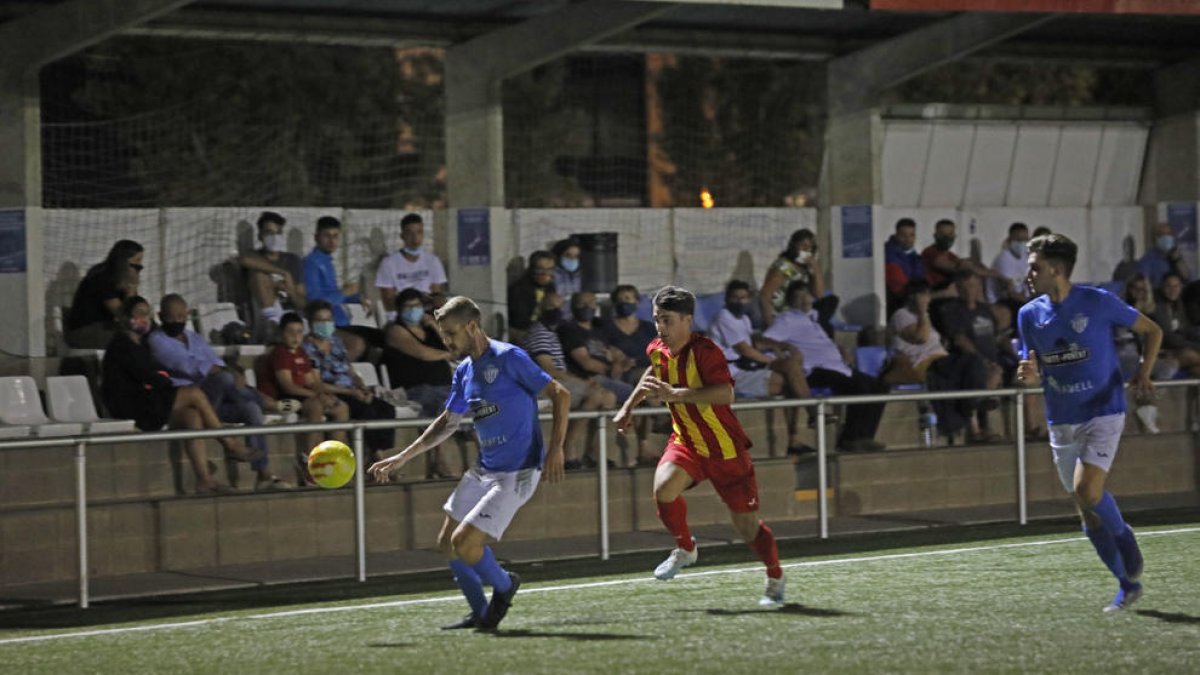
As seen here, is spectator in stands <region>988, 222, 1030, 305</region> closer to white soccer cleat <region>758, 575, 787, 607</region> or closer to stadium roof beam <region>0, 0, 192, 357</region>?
stadium roof beam <region>0, 0, 192, 357</region>

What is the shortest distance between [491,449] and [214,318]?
713 centimetres

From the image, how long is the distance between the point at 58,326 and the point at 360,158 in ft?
42.2

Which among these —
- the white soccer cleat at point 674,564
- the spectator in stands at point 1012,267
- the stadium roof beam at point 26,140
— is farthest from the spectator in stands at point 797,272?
the white soccer cleat at point 674,564

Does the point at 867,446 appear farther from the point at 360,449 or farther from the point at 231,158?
the point at 231,158

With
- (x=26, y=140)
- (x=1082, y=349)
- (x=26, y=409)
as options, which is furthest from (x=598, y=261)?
(x=1082, y=349)

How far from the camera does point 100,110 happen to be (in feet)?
80.3

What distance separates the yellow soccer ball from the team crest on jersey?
4256 millimetres

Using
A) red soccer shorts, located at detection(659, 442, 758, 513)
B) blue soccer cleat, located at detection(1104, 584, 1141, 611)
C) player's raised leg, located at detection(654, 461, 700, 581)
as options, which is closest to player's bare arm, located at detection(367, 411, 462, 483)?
player's raised leg, located at detection(654, 461, 700, 581)

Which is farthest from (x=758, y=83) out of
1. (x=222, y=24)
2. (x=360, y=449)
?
(x=360, y=449)

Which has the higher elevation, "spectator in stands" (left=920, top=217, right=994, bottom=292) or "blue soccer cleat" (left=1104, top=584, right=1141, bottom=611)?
"spectator in stands" (left=920, top=217, right=994, bottom=292)

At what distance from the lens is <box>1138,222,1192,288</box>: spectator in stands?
806 inches

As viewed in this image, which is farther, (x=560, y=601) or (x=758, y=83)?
(x=758, y=83)

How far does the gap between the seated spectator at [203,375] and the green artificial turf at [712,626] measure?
7.35ft

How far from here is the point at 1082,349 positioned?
10.0 meters
